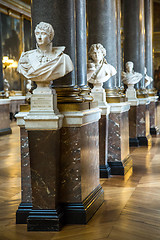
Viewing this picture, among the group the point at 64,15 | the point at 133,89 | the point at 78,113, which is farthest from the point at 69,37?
the point at 133,89

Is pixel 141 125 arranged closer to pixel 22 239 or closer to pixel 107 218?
pixel 107 218

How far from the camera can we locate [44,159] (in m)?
4.18

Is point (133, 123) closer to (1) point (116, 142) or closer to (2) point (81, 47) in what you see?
(1) point (116, 142)

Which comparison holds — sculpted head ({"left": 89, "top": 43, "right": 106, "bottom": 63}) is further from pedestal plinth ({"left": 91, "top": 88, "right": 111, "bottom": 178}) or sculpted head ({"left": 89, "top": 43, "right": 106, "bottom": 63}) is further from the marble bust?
the marble bust

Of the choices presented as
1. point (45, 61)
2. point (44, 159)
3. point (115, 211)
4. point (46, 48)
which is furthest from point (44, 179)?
point (46, 48)

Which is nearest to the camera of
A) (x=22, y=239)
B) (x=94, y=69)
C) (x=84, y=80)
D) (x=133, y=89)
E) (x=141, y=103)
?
(x=22, y=239)

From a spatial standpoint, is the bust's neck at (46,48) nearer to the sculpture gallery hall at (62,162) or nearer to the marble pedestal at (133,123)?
the sculpture gallery hall at (62,162)

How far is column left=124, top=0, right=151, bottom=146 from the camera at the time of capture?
10.5 meters

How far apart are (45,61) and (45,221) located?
5.36 feet

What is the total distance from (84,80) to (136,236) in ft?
7.25

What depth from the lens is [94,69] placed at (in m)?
6.44

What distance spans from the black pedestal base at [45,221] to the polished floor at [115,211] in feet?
0.26

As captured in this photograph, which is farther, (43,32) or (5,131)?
(5,131)

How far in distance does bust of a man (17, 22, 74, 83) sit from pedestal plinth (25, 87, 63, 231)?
16 centimetres
